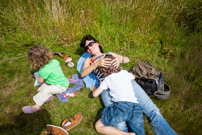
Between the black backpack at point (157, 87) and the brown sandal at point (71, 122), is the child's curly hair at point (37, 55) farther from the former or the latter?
the black backpack at point (157, 87)

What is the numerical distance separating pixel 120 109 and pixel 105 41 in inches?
106

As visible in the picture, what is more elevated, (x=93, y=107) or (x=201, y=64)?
(x=201, y=64)

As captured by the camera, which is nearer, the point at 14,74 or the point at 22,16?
the point at 14,74

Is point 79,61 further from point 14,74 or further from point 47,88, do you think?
point 14,74

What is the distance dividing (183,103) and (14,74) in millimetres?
4333

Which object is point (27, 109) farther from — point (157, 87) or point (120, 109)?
point (157, 87)

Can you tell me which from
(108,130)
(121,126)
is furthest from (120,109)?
(108,130)

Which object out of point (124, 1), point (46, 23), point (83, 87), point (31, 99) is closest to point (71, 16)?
point (46, 23)

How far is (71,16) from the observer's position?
4.43 meters

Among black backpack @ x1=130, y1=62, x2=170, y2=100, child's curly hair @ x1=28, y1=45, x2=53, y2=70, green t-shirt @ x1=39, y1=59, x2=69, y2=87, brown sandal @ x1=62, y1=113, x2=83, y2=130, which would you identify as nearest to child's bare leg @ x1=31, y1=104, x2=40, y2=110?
green t-shirt @ x1=39, y1=59, x2=69, y2=87

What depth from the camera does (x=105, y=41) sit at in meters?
4.49

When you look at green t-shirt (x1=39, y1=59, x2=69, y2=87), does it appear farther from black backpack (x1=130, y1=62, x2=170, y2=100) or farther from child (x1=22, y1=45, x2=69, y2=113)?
black backpack (x1=130, y1=62, x2=170, y2=100)

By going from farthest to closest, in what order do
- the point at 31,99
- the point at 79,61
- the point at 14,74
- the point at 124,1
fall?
1. the point at 124,1
2. the point at 79,61
3. the point at 14,74
4. the point at 31,99

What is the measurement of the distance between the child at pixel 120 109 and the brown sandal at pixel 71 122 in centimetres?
46
